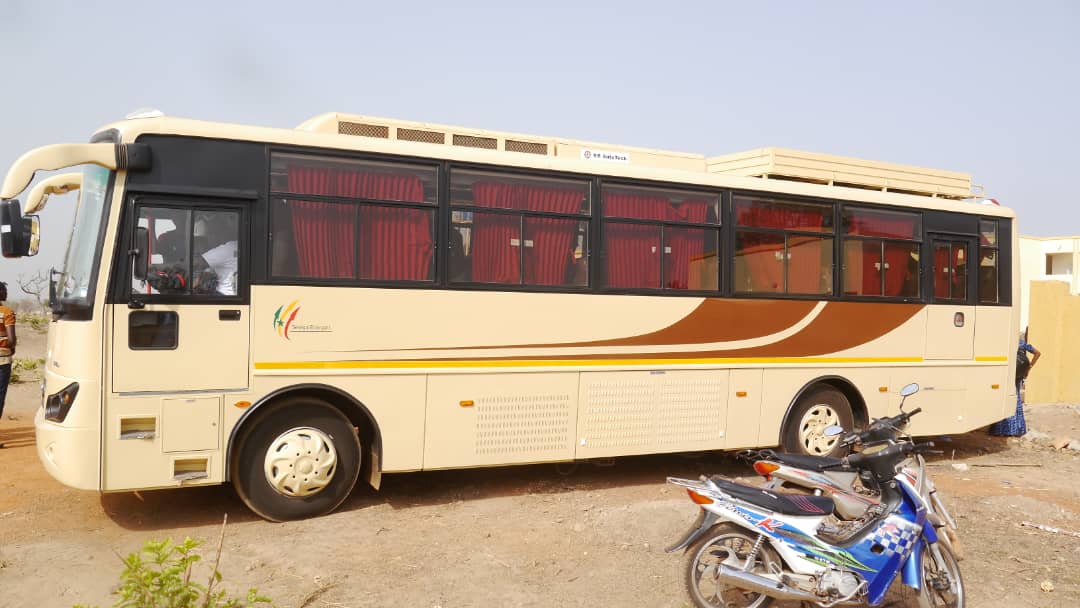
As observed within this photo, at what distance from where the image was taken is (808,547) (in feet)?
15.8

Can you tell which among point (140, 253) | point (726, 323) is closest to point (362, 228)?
point (140, 253)

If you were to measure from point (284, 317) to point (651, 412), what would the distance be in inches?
140

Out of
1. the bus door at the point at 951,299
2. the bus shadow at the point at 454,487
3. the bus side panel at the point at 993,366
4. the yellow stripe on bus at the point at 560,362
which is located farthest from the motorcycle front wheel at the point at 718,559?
the bus side panel at the point at 993,366

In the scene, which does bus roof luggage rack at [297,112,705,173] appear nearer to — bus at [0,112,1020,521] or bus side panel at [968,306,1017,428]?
bus at [0,112,1020,521]

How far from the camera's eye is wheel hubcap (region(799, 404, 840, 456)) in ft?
30.6

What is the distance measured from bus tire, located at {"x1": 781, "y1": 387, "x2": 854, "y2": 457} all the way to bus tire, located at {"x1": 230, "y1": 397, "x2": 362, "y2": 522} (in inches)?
183

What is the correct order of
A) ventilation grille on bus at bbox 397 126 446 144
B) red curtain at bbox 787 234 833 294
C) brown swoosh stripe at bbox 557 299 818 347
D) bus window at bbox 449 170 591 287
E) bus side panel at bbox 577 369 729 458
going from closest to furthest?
1. bus window at bbox 449 170 591 287
2. ventilation grille on bus at bbox 397 126 446 144
3. bus side panel at bbox 577 369 729 458
4. brown swoosh stripe at bbox 557 299 818 347
5. red curtain at bbox 787 234 833 294

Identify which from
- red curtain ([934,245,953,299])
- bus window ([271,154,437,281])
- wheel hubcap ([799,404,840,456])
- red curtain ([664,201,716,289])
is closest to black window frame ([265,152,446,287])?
bus window ([271,154,437,281])

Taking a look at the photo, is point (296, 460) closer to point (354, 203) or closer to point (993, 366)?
point (354, 203)

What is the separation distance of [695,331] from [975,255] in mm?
4253

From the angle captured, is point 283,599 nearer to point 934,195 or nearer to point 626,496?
point 626,496

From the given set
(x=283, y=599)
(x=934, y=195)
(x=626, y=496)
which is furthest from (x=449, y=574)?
(x=934, y=195)

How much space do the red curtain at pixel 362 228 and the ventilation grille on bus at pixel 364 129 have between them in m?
0.55

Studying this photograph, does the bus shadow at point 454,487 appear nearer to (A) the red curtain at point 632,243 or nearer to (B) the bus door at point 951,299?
(B) the bus door at point 951,299
